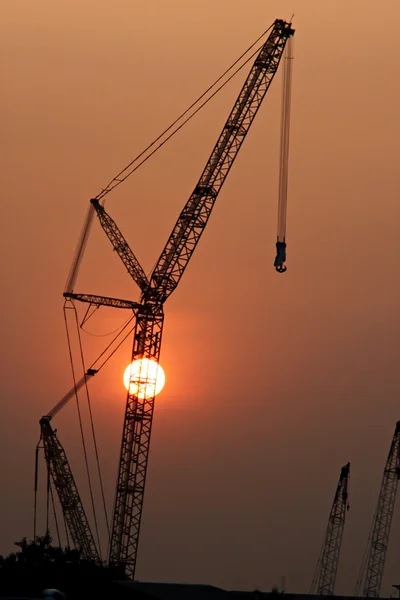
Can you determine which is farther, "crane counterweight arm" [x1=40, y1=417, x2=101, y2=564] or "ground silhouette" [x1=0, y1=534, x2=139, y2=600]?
"crane counterweight arm" [x1=40, y1=417, x2=101, y2=564]

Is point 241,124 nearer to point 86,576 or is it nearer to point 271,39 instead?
point 271,39

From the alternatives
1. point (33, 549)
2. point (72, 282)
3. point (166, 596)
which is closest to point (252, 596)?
point (166, 596)

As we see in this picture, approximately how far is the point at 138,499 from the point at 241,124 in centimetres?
4672

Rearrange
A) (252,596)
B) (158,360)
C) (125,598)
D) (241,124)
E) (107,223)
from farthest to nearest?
(252,596) → (107,223) → (158,360) → (241,124) → (125,598)

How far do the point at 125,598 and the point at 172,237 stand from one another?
46.8 metres

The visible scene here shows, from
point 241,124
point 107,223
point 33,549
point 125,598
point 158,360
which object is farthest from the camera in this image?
point 33,549

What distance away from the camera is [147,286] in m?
145

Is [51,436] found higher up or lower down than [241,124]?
lower down

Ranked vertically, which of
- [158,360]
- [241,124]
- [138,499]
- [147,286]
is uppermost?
[241,124]

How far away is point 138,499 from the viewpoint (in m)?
143

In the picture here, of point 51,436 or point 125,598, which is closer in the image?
point 125,598

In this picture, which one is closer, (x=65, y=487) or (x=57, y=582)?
(x=57, y=582)

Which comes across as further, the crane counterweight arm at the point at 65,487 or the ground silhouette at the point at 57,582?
the crane counterweight arm at the point at 65,487

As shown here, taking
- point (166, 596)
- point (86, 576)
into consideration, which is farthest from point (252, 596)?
point (86, 576)
